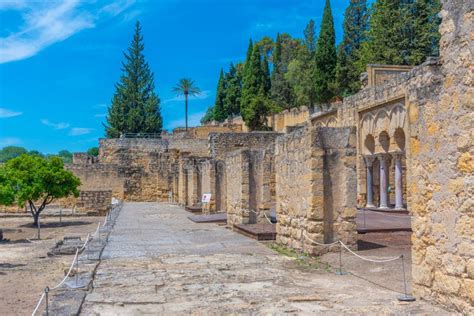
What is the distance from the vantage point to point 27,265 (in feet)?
40.5

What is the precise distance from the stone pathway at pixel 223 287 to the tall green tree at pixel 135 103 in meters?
47.6

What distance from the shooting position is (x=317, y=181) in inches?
363

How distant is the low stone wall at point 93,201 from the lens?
105ft

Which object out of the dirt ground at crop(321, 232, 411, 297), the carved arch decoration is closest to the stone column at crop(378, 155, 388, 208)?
the carved arch decoration

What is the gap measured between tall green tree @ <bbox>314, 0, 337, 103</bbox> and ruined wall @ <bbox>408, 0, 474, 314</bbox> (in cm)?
3740

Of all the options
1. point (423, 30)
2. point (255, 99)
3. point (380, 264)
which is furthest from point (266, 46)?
point (380, 264)

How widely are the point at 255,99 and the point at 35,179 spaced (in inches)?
1312

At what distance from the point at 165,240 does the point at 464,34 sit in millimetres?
9157

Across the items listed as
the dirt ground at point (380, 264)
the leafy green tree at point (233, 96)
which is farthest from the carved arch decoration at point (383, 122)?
the leafy green tree at point (233, 96)

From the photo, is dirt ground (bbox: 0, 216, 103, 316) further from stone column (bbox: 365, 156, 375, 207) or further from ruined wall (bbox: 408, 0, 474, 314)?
stone column (bbox: 365, 156, 375, 207)

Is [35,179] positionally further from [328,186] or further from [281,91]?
[281,91]

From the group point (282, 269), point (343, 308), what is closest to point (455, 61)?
point (343, 308)

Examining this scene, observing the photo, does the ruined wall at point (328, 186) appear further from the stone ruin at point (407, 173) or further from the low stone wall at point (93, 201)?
the low stone wall at point (93, 201)

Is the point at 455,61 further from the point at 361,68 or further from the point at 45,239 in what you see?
the point at 361,68
